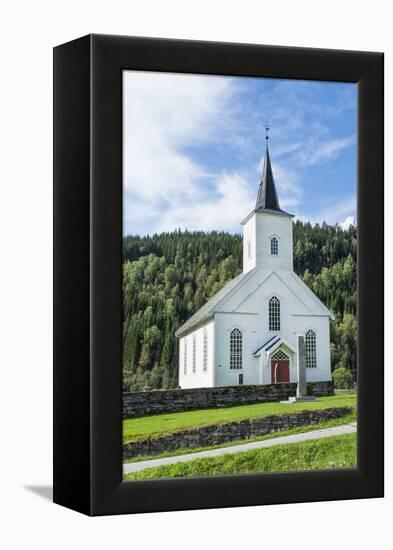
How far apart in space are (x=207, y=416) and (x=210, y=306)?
120cm

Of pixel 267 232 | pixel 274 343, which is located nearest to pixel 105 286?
pixel 267 232

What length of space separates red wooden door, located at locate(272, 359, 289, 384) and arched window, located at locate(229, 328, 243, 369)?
0.38m

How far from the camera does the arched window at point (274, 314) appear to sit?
12.2m

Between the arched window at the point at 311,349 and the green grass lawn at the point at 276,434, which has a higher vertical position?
the arched window at the point at 311,349

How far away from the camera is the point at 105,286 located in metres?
11.4

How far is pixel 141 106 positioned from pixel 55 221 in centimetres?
159

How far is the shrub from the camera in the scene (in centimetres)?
1243

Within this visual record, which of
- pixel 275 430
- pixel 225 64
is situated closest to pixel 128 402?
pixel 275 430

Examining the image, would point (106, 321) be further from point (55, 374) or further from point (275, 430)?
point (275, 430)

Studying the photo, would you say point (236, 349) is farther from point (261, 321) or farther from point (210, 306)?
point (210, 306)

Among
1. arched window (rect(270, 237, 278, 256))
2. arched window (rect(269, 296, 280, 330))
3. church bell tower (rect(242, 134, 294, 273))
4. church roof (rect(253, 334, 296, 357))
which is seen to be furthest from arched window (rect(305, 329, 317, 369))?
arched window (rect(270, 237, 278, 256))

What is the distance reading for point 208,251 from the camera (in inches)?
466

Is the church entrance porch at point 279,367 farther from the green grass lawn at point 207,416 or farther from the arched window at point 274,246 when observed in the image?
the arched window at point 274,246

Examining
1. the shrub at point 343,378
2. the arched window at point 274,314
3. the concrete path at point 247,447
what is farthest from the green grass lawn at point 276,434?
the arched window at point 274,314
